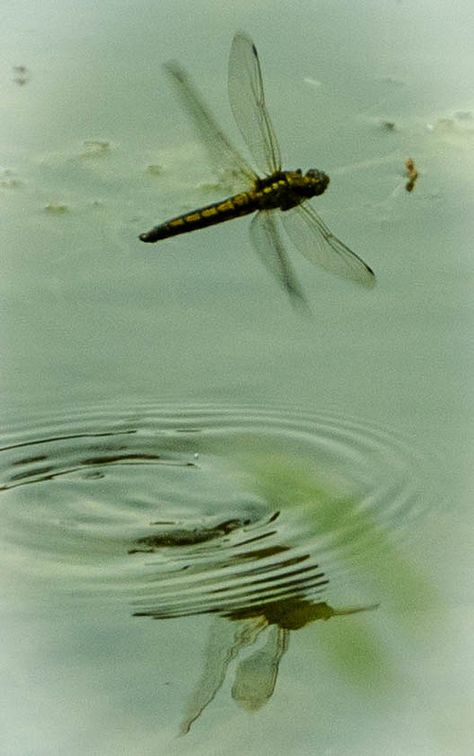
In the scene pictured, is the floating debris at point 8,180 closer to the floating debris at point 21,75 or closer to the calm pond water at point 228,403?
the calm pond water at point 228,403

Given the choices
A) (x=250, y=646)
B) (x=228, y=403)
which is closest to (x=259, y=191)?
(x=228, y=403)

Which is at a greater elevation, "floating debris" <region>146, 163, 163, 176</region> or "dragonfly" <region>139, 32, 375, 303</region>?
"floating debris" <region>146, 163, 163, 176</region>

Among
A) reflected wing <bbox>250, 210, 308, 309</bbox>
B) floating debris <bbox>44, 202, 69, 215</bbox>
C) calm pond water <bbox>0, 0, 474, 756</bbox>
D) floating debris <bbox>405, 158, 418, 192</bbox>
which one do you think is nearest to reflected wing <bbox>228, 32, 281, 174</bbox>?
reflected wing <bbox>250, 210, 308, 309</bbox>

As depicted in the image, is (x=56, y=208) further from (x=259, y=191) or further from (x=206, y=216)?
(x=259, y=191)

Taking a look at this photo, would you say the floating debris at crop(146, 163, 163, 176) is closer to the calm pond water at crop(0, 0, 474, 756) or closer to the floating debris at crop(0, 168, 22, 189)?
the calm pond water at crop(0, 0, 474, 756)

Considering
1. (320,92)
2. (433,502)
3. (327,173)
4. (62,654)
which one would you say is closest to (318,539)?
(433,502)

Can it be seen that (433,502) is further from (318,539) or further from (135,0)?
(135,0)
